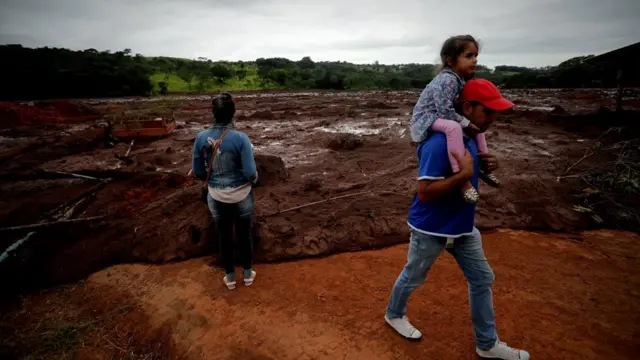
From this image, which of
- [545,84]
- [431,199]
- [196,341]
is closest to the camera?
[431,199]

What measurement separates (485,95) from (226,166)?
224cm

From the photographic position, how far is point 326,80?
39.2 meters

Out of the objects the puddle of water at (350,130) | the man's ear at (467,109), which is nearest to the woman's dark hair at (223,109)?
the man's ear at (467,109)

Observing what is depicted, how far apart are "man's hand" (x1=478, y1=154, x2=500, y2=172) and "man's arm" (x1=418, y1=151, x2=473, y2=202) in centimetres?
28

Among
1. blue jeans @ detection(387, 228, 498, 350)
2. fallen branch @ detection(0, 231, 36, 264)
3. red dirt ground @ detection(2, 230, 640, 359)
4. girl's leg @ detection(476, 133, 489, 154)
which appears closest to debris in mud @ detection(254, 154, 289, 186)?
red dirt ground @ detection(2, 230, 640, 359)

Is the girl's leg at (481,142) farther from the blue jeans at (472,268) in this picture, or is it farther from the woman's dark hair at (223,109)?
the woman's dark hair at (223,109)

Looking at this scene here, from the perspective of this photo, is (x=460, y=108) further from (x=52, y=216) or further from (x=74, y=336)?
(x=52, y=216)

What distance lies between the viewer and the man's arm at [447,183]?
1.82 meters

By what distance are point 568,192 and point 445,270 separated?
354 centimetres

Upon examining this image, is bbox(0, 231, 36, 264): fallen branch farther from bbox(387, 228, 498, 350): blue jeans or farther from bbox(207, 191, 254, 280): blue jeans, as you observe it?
bbox(387, 228, 498, 350): blue jeans

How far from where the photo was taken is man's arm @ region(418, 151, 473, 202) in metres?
1.82

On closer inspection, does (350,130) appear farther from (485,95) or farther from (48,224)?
(485,95)

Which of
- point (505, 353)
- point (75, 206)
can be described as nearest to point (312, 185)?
point (75, 206)

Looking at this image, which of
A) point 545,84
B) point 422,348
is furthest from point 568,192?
point 545,84
